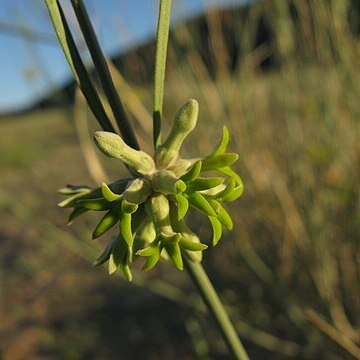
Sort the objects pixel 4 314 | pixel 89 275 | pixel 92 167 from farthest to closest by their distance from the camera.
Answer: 1. pixel 89 275
2. pixel 4 314
3. pixel 92 167

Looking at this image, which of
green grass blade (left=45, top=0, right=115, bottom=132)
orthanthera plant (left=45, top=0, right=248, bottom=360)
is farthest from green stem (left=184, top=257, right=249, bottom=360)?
green grass blade (left=45, top=0, right=115, bottom=132)

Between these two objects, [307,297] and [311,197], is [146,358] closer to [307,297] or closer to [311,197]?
[307,297]

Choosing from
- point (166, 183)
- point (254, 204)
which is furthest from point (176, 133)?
point (254, 204)

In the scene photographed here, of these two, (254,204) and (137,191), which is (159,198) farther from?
(254,204)

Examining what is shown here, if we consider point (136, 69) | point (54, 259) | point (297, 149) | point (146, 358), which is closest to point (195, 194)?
point (297, 149)

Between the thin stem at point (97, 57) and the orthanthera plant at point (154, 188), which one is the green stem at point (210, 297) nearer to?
the orthanthera plant at point (154, 188)

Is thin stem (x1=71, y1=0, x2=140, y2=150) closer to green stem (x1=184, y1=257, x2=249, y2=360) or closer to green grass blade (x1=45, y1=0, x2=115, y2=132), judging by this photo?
green grass blade (x1=45, y1=0, x2=115, y2=132)
